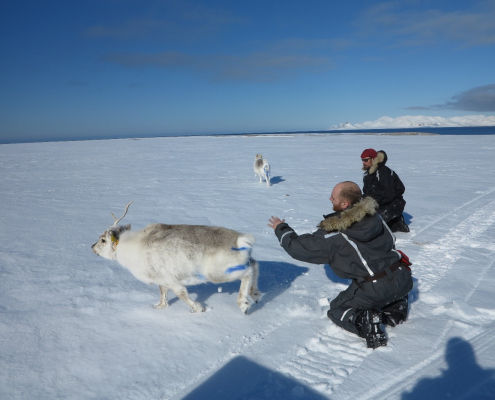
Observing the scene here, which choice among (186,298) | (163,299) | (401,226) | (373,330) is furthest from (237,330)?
(401,226)

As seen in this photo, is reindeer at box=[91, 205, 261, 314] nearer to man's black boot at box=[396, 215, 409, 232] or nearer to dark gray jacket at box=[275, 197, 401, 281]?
dark gray jacket at box=[275, 197, 401, 281]

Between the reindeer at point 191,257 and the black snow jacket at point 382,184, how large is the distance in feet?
12.3

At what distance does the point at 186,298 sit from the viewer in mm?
3643

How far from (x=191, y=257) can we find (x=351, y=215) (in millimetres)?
1718

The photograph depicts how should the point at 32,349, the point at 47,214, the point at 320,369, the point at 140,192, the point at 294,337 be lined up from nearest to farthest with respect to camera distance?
the point at 320,369 < the point at 32,349 < the point at 294,337 < the point at 47,214 < the point at 140,192

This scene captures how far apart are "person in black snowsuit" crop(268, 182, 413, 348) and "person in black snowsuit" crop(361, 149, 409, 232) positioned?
3257 millimetres

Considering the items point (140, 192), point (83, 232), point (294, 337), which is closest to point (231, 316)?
point (294, 337)

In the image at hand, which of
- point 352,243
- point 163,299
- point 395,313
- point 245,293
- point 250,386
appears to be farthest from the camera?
point 163,299

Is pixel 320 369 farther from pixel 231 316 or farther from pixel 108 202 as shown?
pixel 108 202

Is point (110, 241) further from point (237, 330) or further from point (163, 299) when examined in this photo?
point (237, 330)

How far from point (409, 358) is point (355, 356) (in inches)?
18.9

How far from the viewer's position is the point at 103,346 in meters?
3.12

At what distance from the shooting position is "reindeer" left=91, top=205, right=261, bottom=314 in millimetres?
3402

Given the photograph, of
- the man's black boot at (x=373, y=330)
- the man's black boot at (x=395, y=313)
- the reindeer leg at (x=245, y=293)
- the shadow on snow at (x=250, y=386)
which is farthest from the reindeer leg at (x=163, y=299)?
the man's black boot at (x=395, y=313)
